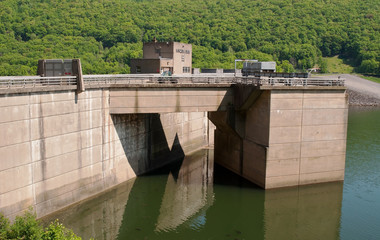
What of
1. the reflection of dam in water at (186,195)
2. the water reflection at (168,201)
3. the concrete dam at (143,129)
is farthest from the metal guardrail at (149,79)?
the reflection of dam in water at (186,195)

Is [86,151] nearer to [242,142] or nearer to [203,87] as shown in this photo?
[203,87]

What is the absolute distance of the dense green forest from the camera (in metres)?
131

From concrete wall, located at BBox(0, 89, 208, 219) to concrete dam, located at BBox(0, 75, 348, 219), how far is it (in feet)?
0.23

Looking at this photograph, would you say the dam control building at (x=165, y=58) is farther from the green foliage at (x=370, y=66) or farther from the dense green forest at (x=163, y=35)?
the green foliage at (x=370, y=66)

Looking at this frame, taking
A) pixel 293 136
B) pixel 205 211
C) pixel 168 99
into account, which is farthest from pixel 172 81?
pixel 205 211

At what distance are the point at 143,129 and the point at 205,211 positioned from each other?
11.1 m

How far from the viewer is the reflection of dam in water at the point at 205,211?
27359 millimetres

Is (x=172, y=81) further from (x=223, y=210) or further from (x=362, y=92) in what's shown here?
(x=362, y=92)

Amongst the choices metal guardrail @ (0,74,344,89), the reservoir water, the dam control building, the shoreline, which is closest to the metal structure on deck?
metal guardrail @ (0,74,344,89)

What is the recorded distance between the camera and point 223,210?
31266 mm

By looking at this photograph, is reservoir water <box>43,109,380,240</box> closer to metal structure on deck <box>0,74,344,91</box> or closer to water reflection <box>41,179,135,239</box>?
water reflection <box>41,179,135,239</box>

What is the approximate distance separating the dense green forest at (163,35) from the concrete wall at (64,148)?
79.3 meters

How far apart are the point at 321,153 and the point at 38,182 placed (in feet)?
76.1

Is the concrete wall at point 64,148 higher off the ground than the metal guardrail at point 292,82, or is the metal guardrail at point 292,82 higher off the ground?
the metal guardrail at point 292,82
